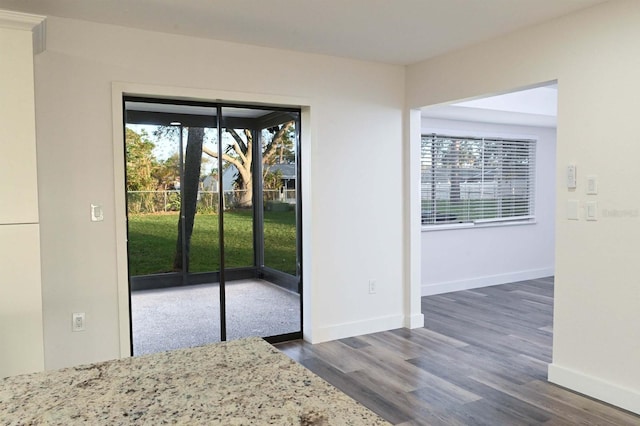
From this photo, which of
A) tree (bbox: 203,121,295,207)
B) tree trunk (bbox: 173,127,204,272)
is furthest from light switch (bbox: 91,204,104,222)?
tree (bbox: 203,121,295,207)

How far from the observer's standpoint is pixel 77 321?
→ 11.2ft

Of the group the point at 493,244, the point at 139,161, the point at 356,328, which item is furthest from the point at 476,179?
the point at 139,161

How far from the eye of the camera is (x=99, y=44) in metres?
3.43

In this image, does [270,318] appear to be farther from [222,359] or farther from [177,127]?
[222,359]

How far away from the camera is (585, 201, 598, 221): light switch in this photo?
10.4 ft

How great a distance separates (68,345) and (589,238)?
11.9 ft

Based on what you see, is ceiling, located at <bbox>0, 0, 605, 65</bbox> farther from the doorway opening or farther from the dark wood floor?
the dark wood floor

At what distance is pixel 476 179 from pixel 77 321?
17.1 feet

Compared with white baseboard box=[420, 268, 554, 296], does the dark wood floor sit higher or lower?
lower

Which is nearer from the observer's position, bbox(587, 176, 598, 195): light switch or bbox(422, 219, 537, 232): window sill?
bbox(587, 176, 598, 195): light switch

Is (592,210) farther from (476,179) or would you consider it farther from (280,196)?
(476,179)

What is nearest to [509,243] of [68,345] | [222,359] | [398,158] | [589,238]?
[398,158]

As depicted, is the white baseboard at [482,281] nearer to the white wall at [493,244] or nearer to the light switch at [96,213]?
the white wall at [493,244]

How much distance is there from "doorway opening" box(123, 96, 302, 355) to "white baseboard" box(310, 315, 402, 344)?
239 mm
